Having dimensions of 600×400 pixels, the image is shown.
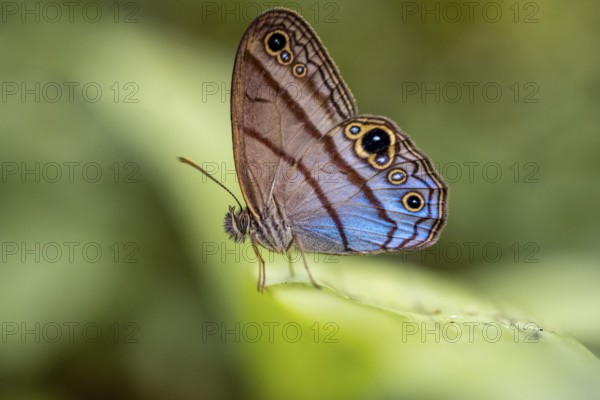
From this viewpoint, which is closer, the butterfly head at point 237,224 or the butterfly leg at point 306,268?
the butterfly leg at point 306,268

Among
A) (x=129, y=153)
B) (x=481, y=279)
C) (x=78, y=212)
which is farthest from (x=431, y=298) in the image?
(x=78, y=212)

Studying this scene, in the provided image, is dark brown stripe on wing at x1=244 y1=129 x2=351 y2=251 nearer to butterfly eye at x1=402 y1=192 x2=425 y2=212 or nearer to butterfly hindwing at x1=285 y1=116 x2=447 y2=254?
butterfly hindwing at x1=285 y1=116 x2=447 y2=254

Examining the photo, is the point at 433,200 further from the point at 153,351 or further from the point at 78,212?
the point at 78,212

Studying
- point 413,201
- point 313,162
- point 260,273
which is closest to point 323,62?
point 313,162

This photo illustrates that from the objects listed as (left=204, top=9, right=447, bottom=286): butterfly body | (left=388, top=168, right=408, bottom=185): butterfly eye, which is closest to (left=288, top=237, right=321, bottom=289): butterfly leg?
(left=204, top=9, right=447, bottom=286): butterfly body

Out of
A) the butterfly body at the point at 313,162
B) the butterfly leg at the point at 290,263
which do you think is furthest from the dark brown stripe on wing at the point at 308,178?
the butterfly leg at the point at 290,263

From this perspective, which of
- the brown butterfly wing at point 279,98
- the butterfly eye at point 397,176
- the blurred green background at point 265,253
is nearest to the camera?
the blurred green background at point 265,253

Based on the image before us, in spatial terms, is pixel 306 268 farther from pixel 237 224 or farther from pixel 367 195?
pixel 367 195

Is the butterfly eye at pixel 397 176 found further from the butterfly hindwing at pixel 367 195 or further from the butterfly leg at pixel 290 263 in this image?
the butterfly leg at pixel 290 263
